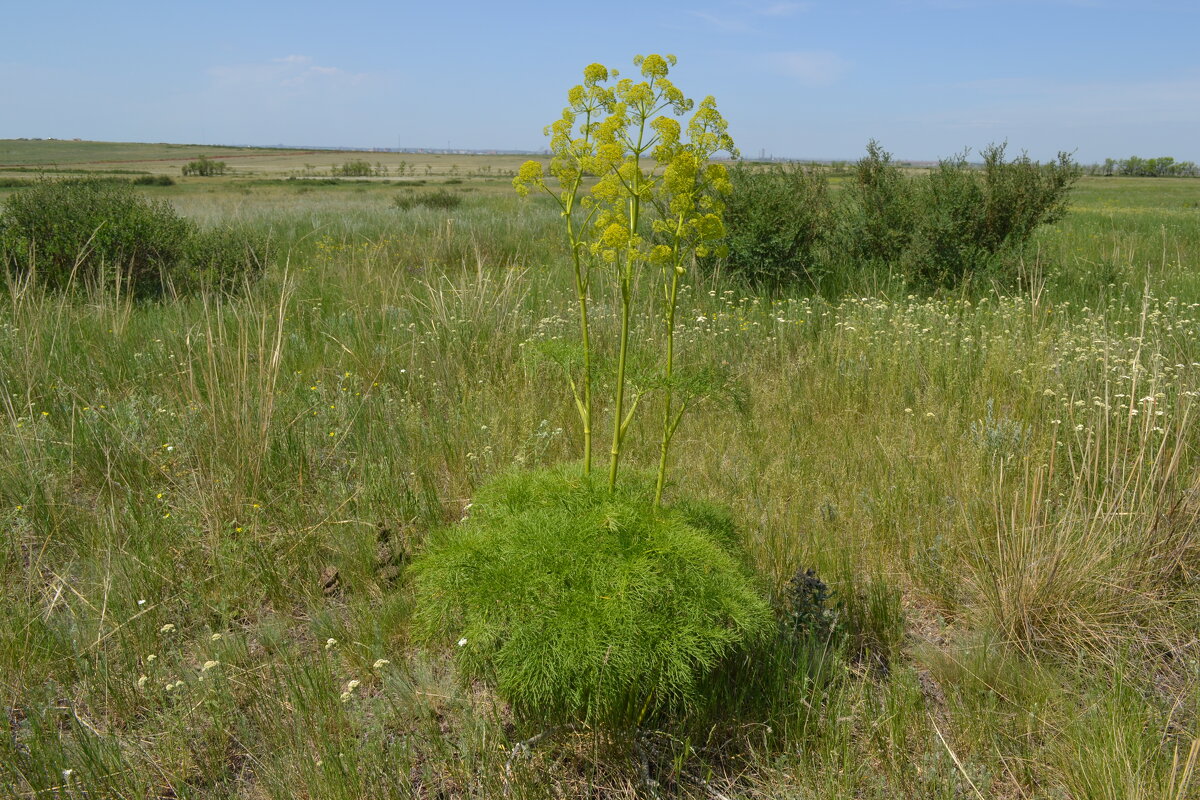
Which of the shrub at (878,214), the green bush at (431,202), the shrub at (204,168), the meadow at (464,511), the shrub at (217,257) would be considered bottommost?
the meadow at (464,511)

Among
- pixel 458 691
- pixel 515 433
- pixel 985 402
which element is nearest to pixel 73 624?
pixel 458 691

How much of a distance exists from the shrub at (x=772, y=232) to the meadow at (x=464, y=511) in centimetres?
254

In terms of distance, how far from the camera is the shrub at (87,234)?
709 cm

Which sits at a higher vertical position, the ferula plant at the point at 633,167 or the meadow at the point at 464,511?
the ferula plant at the point at 633,167

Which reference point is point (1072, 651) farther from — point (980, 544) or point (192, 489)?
point (192, 489)

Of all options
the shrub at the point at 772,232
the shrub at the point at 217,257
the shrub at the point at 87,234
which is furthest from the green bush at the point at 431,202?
the shrub at the point at 772,232

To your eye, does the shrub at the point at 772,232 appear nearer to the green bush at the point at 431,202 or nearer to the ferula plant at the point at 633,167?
the ferula plant at the point at 633,167

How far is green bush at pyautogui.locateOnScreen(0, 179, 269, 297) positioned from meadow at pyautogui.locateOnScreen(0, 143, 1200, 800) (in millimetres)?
2773

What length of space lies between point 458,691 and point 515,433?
187cm

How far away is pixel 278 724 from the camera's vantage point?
6.06 feet

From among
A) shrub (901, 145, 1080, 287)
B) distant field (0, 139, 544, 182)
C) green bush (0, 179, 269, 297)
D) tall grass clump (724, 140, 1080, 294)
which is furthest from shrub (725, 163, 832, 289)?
distant field (0, 139, 544, 182)

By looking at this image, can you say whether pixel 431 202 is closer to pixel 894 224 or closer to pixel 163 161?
pixel 894 224

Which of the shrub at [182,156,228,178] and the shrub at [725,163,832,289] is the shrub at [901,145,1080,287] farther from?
the shrub at [182,156,228,178]

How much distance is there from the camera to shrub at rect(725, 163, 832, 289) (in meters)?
7.17
